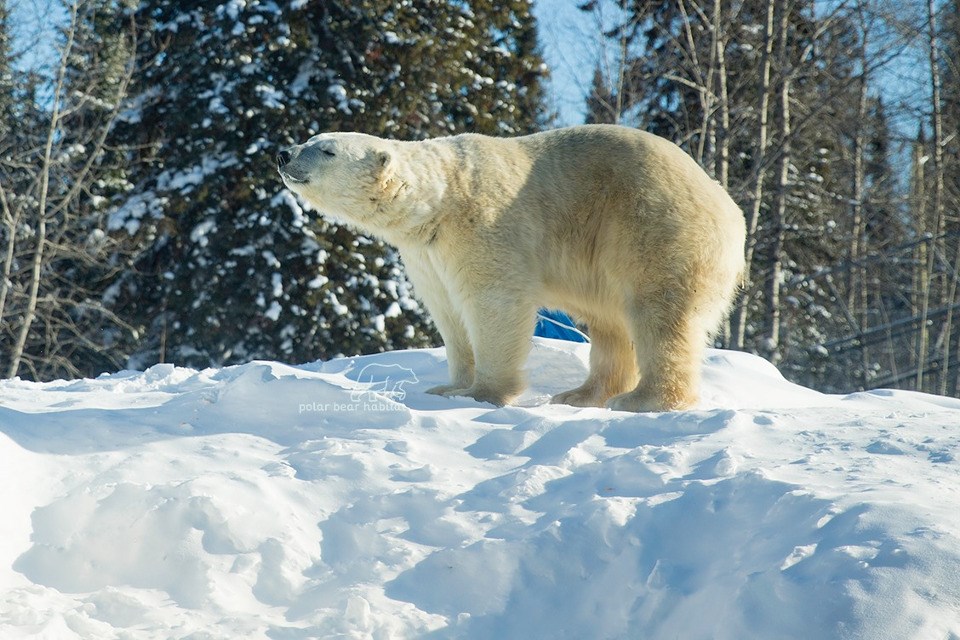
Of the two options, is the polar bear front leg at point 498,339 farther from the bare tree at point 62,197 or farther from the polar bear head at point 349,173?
the bare tree at point 62,197

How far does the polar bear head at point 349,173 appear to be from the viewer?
492 centimetres

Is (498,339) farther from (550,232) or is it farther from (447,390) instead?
(550,232)

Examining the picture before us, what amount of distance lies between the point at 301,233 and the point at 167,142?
3013mm

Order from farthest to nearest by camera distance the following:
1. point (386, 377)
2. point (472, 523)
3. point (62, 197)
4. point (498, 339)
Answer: point (62, 197), point (386, 377), point (498, 339), point (472, 523)

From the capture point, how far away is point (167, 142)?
1556cm

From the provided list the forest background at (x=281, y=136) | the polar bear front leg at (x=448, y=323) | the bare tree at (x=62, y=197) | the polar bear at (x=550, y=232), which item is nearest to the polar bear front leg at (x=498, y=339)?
the polar bear at (x=550, y=232)

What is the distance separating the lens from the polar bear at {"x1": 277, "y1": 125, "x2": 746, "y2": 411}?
15.8 feet

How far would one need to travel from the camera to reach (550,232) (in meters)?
5.08

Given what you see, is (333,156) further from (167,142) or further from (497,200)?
(167,142)

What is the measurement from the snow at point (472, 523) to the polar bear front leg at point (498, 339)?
69 centimetres

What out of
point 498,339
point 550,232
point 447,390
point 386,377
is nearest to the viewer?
point 498,339

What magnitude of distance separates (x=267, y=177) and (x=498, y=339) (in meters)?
10.6

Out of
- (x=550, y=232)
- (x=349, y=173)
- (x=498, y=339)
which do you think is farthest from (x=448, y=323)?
(x=349, y=173)

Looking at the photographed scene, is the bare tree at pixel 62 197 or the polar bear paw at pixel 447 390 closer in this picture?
the polar bear paw at pixel 447 390
